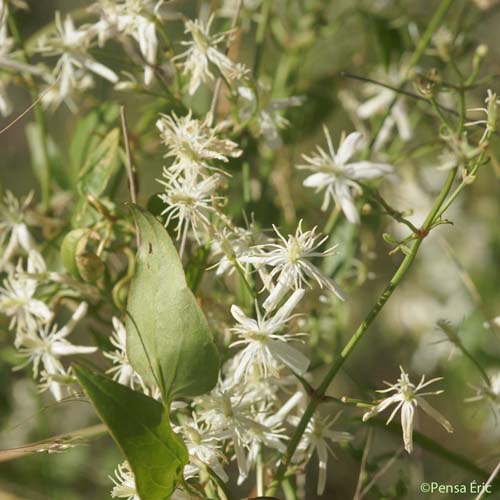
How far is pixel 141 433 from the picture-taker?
18.7 inches

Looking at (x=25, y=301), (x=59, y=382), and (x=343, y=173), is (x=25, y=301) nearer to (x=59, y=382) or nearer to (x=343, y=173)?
(x=59, y=382)

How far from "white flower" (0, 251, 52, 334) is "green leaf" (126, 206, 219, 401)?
16 cm

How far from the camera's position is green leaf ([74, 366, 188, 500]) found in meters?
0.45

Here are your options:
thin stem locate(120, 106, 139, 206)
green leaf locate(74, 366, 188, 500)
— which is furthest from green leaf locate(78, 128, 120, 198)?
green leaf locate(74, 366, 188, 500)

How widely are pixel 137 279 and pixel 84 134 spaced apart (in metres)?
0.32

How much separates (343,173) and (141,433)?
28 centimetres

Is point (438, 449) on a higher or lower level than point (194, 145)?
lower

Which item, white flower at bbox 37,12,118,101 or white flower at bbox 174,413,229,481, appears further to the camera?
white flower at bbox 37,12,118,101

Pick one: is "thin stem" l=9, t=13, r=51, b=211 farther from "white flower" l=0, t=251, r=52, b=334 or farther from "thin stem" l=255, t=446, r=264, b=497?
"thin stem" l=255, t=446, r=264, b=497

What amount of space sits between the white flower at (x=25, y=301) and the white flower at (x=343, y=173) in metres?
0.22

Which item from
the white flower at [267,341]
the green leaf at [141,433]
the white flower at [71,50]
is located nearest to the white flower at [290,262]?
the white flower at [267,341]

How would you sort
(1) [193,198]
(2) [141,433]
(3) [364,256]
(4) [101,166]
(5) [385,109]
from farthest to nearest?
1. (5) [385,109]
2. (3) [364,256]
3. (4) [101,166]
4. (1) [193,198]
5. (2) [141,433]

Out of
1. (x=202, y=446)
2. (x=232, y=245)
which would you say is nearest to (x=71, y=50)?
(x=232, y=245)

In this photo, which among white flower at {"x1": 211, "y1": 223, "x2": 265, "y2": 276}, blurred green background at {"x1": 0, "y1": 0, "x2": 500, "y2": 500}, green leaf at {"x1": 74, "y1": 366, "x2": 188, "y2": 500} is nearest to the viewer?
green leaf at {"x1": 74, "y1": 366, "x2": 188, "y2": 500}
